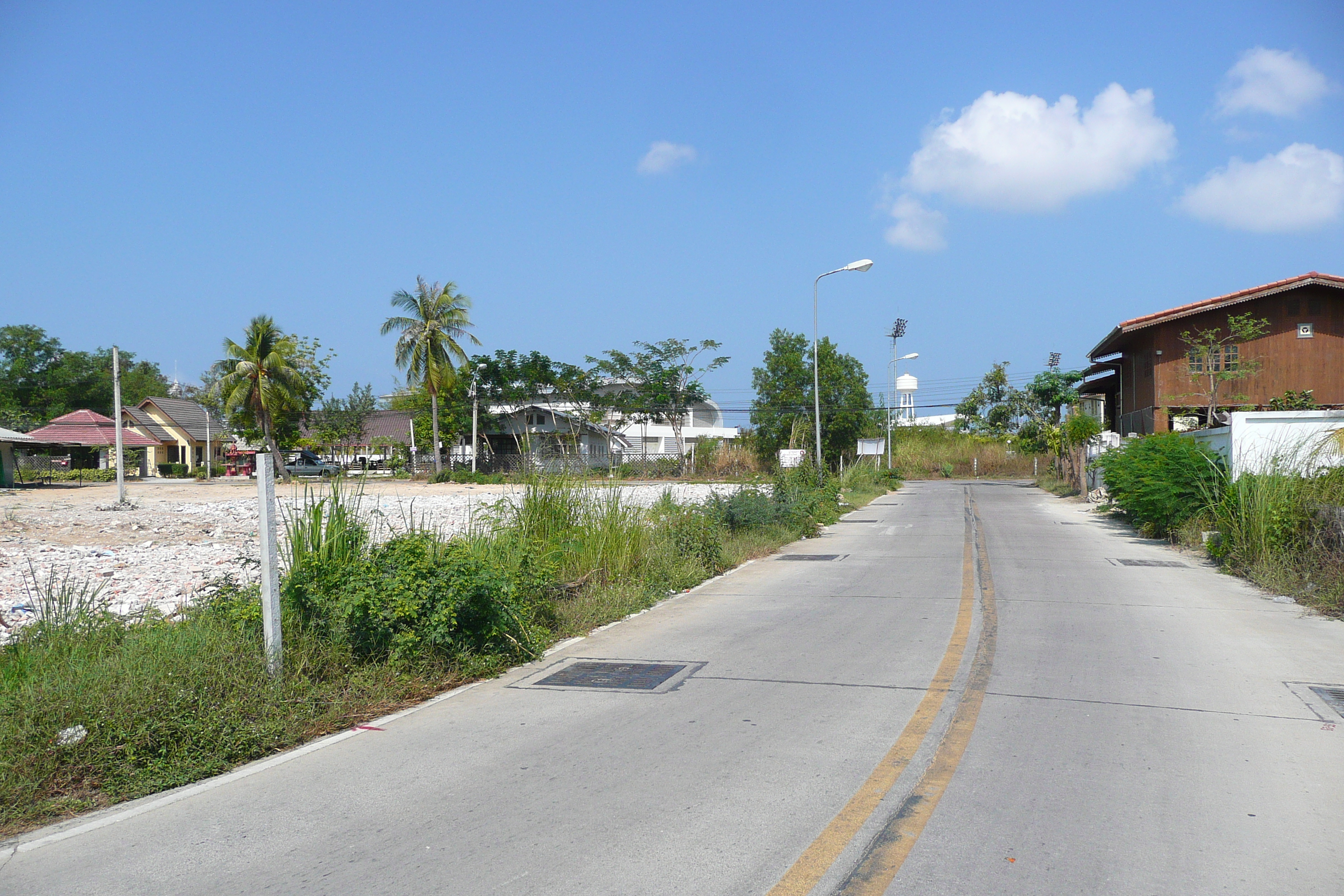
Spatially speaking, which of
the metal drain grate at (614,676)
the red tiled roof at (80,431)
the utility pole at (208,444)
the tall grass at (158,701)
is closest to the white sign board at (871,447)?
the utility pole at (208,444)

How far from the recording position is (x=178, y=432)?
72.8 meters

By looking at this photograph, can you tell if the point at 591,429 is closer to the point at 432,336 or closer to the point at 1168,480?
the point at 432,336

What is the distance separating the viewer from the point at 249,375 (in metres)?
55.5

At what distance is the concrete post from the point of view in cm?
645

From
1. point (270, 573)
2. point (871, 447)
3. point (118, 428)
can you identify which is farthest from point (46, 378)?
point (270, 573)

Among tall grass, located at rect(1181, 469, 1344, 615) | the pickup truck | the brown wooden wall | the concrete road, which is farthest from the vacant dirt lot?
the brown wooden wall

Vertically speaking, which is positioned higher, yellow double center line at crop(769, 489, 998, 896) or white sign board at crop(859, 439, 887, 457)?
white sign board at crop(859, 439, 887, 457)

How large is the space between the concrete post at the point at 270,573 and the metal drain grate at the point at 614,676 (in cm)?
208

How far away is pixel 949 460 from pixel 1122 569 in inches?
2204

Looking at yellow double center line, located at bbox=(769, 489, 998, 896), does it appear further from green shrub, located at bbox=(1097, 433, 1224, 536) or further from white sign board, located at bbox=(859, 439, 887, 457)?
white sign board, located at bbox=(859, 439, 887, 457)

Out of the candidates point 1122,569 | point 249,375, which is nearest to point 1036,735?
point 1122,569

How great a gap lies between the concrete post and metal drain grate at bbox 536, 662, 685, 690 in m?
2.08

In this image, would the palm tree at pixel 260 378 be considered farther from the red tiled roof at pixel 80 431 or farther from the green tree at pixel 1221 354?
the green tree at pixel 1221 354

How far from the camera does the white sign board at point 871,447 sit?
62531 mm
